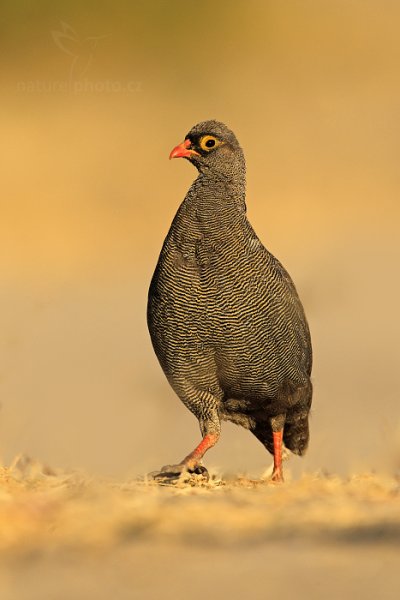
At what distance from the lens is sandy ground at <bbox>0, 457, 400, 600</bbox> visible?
4172 mm

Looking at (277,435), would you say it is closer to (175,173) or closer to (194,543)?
(194,543)

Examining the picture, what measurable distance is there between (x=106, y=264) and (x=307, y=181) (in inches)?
225

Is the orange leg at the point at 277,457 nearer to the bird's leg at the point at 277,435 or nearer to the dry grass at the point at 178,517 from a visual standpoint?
the bird's leg at the point at 277,435

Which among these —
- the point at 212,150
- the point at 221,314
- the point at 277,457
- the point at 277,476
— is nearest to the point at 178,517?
the point at 221,314

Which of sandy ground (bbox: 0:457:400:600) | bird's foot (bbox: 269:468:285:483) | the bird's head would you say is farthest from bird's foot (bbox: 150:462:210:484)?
the bird's head

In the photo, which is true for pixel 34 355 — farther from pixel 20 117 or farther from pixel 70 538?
pixel 20 117

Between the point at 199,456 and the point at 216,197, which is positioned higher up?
the point at 216,197

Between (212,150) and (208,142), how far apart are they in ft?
0.17

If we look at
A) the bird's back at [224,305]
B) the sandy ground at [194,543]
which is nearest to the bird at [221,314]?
the bird's back at [224,305]

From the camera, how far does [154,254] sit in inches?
659

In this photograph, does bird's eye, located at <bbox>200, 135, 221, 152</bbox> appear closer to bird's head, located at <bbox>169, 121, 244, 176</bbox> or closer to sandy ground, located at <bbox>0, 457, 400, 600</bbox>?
bird's head, located at <bbox>169, 121, 244, 176</bbox>

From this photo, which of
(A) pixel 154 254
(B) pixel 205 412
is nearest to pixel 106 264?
(A) pixel 154 254

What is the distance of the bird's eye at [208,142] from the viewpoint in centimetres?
769

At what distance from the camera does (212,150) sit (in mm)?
7688
